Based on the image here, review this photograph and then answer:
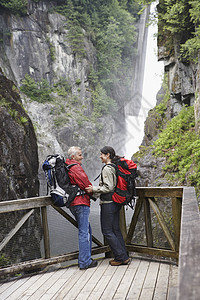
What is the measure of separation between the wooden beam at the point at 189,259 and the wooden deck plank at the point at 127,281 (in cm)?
129

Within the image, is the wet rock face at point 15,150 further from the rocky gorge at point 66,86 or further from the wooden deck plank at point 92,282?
the wooden deck plank at point 92,282

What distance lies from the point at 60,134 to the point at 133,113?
20.0m

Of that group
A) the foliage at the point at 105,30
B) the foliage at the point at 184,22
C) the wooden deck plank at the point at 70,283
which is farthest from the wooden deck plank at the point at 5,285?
the foliage at the point at 105,30

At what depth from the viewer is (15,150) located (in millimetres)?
10227

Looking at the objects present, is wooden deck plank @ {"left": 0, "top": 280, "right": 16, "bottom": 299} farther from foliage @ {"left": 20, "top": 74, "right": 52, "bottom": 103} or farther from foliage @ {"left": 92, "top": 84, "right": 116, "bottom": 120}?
foliage @ {"left": 92, "top": 84, "right": 116, "bottom": 120}

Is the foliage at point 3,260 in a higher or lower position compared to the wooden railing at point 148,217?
lower

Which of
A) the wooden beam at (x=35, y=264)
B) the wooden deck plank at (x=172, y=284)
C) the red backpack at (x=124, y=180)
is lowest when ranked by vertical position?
the wooden beam at (x=35, y=264)

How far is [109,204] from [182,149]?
666 cm

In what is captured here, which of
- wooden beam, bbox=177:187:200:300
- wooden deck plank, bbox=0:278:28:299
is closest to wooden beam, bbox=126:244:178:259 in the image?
wooden deck plank, bbox=0:278:28:299

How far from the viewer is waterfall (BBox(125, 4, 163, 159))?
40469 mm

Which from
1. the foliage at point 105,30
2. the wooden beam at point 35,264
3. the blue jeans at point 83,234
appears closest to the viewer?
the wooden beam at point 35,264

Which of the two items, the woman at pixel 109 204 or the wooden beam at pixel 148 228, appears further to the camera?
the wooden beam at pixel 148 228

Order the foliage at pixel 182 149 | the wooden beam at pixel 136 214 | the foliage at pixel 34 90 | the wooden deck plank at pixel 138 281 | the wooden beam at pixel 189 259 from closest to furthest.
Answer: the wooden beam at pixel 189 259 < the wooden deck plank at pixel 138 281 < the wooden beam at pixel 136 214 < the foliage at pixel 182 149 < the foliage at pixel 34 90

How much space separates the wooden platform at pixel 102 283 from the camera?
3258mm
